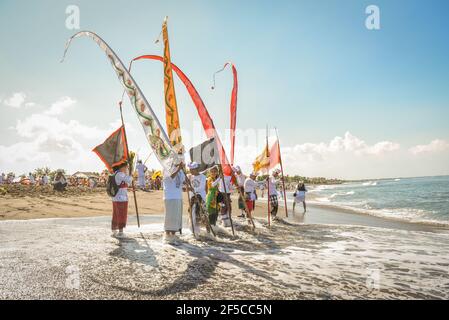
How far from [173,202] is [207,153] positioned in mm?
1486

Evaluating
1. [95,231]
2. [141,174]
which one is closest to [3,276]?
[95,231]

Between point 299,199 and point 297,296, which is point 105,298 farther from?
point 299,199

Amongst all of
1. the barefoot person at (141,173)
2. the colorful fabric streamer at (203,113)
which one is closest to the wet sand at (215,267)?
the colorful fabric streamer at (203,113)

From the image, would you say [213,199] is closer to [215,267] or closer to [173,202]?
[173,202]

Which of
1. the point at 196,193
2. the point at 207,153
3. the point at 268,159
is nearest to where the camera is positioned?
the point at 207,153

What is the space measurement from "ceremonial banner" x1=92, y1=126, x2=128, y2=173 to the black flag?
1.98 metres

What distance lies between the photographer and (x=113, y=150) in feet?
25.3

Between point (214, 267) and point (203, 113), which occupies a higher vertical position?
point (203, 113)

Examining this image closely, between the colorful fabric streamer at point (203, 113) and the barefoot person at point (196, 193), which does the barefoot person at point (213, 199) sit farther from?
the barefoot person at point (196, 193)

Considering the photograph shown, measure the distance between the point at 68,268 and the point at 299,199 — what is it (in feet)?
43.7

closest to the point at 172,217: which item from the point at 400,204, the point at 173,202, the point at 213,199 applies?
the point at 173,202

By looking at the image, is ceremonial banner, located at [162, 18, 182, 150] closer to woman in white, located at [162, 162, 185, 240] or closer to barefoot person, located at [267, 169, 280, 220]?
woman in white, located at [162, 162, 185, 240]

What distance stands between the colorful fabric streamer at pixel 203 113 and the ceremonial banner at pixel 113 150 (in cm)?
215

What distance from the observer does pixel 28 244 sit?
5957 millimetres
